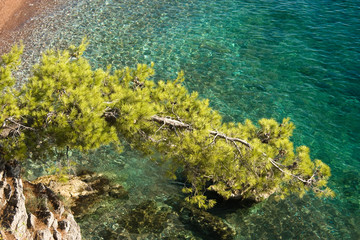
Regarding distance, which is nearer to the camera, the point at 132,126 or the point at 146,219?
the point at 132,126

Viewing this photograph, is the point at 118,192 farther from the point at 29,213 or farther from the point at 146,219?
the point at 29,213

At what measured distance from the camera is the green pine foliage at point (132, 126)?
28.2ft

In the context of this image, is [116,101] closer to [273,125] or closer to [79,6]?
[273,125]

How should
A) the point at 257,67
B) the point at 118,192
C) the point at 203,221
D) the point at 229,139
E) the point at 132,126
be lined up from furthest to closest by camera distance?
the point at 257,67
the point at 118,192
the point at 203,221
the point at 229,139
the point at 132,126

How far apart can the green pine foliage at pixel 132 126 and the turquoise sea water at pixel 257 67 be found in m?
3.17

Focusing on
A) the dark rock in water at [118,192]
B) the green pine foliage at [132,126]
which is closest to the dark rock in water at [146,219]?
the dark rock in water at [118,192]

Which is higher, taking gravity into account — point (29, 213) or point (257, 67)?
point (29, 213)

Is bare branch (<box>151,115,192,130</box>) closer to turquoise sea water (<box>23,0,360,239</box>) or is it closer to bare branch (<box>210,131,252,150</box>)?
bare branch (<box>210,131,252,150</box>)

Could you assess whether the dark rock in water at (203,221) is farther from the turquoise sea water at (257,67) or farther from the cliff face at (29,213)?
the cliff face at (29,213)

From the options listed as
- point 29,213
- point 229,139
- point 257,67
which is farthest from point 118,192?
point 257,67

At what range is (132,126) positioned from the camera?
923cm

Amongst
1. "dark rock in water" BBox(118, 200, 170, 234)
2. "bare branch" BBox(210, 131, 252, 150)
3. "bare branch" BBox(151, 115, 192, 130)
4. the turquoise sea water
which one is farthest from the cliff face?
"bare branch" BBox(210, 131, 252, 150)

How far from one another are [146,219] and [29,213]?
4065mm

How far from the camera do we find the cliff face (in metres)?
8.77
